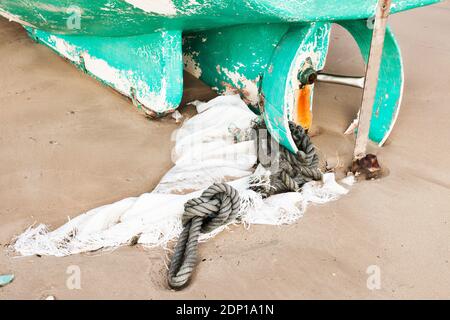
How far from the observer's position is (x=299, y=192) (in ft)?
5.74

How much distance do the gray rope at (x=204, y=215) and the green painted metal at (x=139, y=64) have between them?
71 cm

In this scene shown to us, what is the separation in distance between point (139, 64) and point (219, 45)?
37 centimetres

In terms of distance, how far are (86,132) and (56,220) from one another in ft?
1.88

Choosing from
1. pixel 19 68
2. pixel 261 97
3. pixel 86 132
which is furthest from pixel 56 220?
pixel 19 68

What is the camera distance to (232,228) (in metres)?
1.60

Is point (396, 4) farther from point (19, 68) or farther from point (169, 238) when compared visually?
point (19, 68)

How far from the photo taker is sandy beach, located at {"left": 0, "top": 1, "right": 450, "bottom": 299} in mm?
1396
